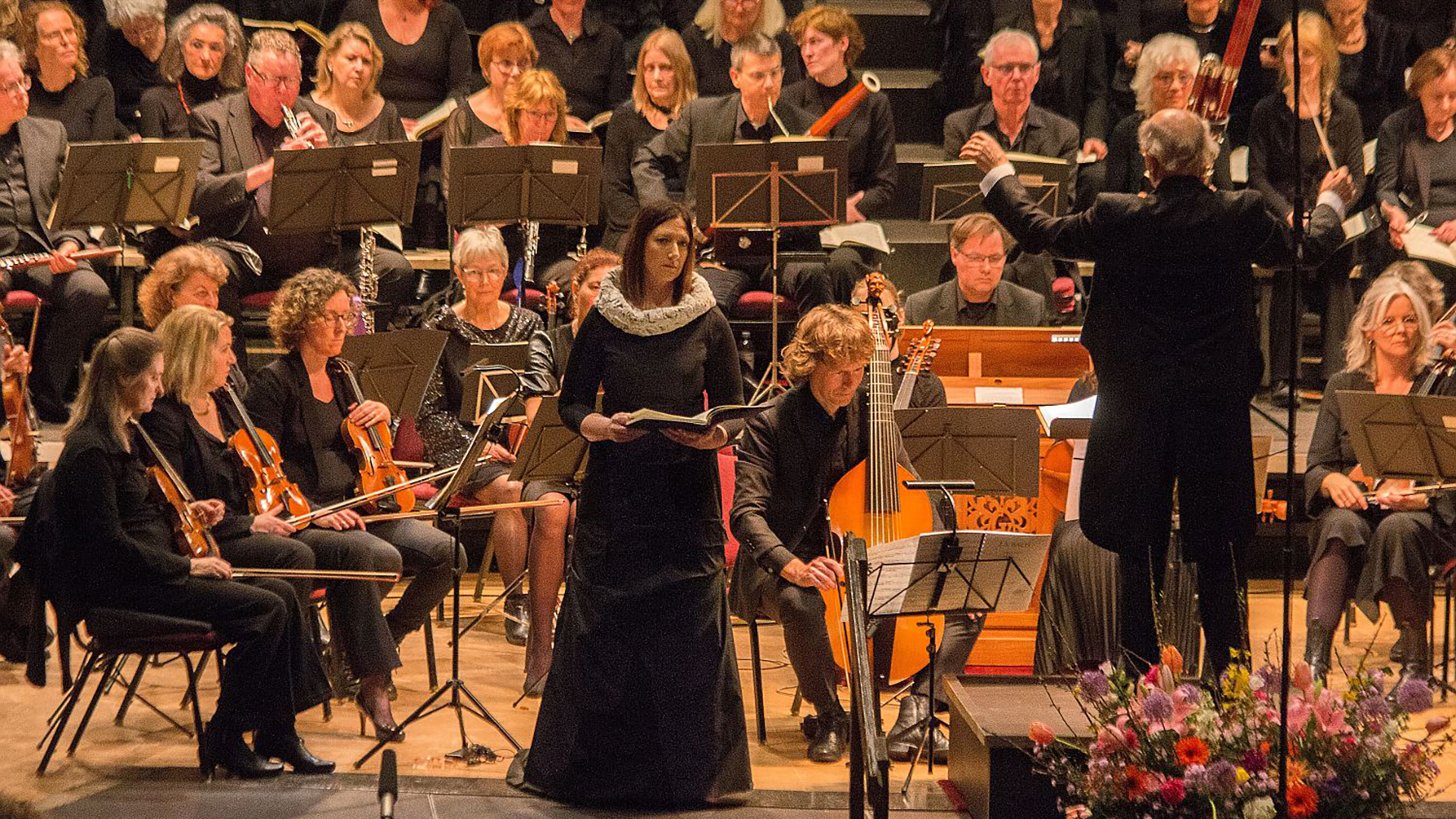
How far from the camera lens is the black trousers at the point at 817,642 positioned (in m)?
4.84

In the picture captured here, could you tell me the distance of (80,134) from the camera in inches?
288

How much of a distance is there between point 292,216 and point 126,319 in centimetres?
110

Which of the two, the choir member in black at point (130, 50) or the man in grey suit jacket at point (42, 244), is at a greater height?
the choir member in black at point (130, 50)

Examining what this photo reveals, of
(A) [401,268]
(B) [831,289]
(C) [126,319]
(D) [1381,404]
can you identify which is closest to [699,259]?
(B) [831,289]

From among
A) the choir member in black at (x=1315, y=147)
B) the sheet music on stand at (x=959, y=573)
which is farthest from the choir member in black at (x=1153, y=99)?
the sheet music on stand at (x=959, y=573)

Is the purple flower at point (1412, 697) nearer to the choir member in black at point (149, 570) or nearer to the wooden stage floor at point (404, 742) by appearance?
the wooden stage floor at point (404, 742)

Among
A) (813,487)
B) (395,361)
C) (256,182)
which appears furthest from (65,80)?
(813,487)

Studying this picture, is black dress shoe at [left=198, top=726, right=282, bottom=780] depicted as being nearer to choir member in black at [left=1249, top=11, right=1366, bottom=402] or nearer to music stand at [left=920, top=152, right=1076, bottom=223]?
music stand at [left=920, top=152, right=1076, bottom=223]

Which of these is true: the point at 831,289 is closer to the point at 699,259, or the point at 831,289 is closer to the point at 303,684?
the point at 699,259

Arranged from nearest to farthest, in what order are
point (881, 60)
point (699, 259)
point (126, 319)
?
point (126, 319), point (699, 259), point (881, 60)

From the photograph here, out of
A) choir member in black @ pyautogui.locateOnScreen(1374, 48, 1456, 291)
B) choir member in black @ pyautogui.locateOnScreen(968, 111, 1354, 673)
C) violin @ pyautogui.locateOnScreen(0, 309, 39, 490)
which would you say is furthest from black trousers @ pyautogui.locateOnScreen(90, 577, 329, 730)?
choir member in black @ pyautogui.locateOnScreen(1374, 48, 1456, 291)

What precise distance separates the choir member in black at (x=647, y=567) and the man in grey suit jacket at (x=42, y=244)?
3.37m

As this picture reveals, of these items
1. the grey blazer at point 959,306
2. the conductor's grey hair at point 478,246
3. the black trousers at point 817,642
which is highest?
the conductor's grey hair at point 478,246

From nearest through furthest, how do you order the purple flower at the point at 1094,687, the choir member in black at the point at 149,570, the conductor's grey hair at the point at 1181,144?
the purple flower at the point at 1094,687 → the conductor's grey hair at the point at 1181,144 → the choir member in black at the point at 149,570
